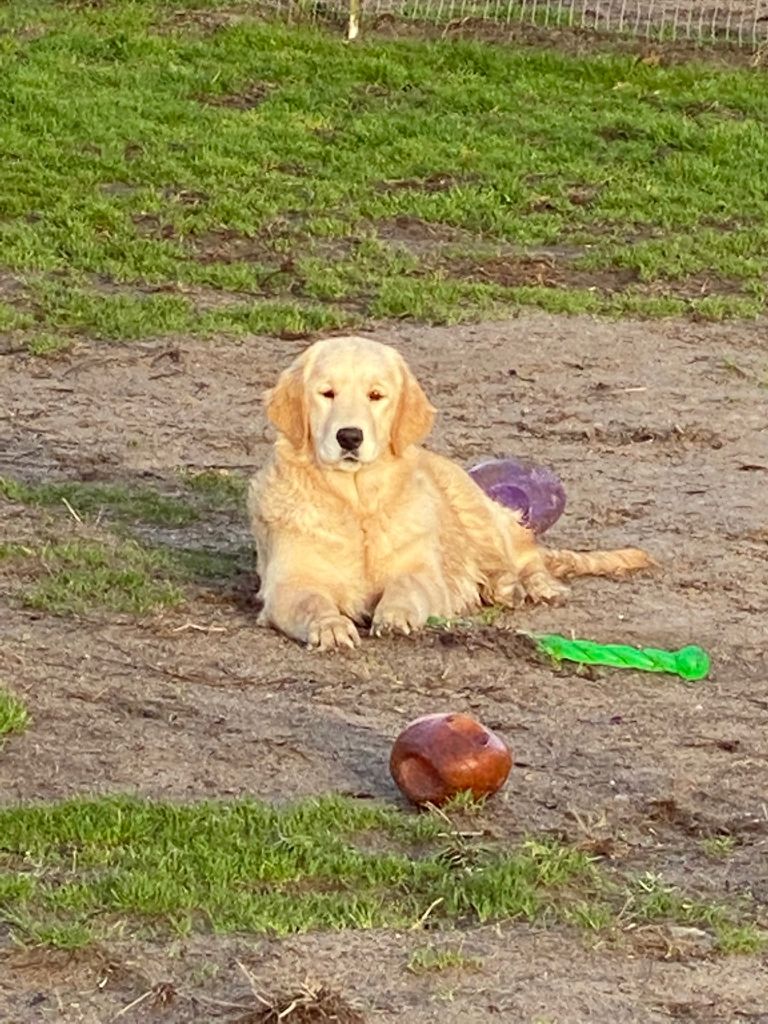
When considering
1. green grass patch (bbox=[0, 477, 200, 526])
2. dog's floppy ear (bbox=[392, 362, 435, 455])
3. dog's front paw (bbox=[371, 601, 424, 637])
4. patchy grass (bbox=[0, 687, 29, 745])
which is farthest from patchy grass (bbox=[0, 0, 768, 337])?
patchy grass (bbox=[0, 687, 29, 745])

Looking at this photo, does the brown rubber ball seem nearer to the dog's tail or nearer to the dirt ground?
the dirt ground

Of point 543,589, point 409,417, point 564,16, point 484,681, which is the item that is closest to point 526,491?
point 543,589

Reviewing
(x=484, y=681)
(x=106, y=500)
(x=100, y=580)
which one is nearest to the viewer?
(x=484, y=681)

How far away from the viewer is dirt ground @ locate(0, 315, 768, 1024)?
4047 millimetres

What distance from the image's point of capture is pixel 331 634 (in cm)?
645

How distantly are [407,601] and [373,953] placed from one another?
2625 mm

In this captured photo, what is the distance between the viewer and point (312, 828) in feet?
15.8

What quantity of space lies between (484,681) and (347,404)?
1.06m

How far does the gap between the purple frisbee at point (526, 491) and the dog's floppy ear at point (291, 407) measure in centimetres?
98

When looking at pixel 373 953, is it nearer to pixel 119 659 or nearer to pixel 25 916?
pixel 25 916

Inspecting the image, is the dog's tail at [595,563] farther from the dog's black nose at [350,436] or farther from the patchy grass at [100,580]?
the patchy grass at [100,580]

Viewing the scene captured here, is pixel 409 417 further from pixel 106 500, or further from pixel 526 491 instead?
pixel 106 500

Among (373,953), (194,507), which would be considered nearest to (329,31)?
(194,507)

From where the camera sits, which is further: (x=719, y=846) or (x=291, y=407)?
(x=291, y=407)
